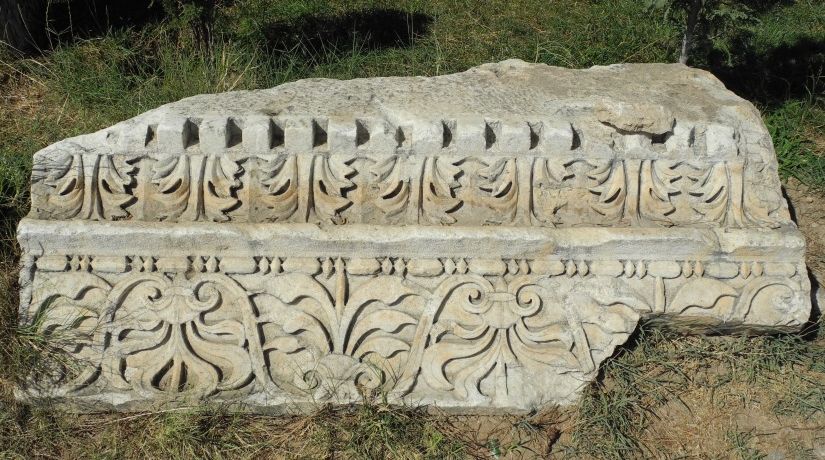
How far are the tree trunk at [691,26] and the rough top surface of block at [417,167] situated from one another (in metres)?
1.18

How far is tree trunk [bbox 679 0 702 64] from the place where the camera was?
3989 mm

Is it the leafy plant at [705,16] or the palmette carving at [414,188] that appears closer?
the palmette carving at [414,188]

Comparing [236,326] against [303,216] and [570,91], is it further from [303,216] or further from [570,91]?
[570,91]

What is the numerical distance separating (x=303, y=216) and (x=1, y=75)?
2509mm

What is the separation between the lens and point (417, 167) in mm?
2832

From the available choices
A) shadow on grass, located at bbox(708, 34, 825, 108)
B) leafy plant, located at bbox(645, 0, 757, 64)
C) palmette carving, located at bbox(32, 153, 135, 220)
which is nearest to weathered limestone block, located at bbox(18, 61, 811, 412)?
palmette carving, located at bbox(32, 153, 135, 220)

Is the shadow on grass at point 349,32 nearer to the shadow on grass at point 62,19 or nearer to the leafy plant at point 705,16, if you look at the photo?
the shadow on grass at point 62,19

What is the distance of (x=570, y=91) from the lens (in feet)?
10.5

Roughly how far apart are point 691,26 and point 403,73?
152cm

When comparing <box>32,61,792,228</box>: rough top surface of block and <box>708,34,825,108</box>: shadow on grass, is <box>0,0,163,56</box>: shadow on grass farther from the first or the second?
<box>708,34,825,108</box>: shadow on grass

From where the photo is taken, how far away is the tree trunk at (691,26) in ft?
13.1

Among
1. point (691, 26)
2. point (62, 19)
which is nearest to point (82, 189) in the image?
point (62, 19)

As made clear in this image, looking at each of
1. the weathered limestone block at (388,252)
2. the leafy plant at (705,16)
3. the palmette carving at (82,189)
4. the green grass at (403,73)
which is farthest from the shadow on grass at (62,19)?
the leafy plant at (705,16)

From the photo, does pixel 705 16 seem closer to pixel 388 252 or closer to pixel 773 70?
pixel 773 70
